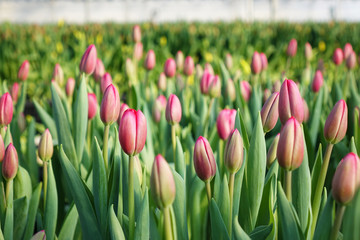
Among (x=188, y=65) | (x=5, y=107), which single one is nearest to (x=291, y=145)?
(x=5, y=107)

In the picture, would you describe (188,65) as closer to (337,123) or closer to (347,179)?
(337,123)

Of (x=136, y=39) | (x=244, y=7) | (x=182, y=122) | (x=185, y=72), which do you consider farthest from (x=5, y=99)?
(x=244, y=7)

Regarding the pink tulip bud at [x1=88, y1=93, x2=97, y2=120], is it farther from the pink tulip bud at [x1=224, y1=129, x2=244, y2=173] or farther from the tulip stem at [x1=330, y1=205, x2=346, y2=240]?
the tulip stem at [x1=330, y1=205, x2=346, y2=240]

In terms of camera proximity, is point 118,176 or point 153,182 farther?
point 118,176

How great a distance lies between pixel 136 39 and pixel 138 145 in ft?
5.24

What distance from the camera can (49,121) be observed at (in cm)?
145

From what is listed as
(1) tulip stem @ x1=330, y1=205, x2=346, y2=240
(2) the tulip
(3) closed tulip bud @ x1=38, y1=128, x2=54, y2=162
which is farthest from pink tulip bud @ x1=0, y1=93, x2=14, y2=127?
(1) tulip stem @ x1=330, y1=205, x2=346, y2=240

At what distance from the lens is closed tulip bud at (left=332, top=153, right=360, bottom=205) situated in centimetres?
55

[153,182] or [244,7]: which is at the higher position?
[244,7]

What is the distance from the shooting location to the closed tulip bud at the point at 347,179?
55 cm

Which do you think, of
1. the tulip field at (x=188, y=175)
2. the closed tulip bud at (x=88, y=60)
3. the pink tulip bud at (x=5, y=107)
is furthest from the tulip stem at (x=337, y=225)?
the closed tulip bud at (x=88, y=60)

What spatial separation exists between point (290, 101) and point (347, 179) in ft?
0.87

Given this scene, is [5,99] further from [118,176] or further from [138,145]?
[138,145]

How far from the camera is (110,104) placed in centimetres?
87
